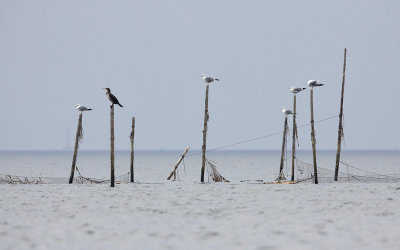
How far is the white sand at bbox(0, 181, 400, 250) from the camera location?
14656mm

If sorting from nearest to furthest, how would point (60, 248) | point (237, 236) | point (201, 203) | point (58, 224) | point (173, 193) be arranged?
point (60, 248) < point (237, 236) < point (58, 224) < point (201, 203) < point (173, 193)

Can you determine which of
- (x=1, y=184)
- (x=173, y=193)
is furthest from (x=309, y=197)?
(x=1, y=184)

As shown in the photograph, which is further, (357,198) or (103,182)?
(103,182)

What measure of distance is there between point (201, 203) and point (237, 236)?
8.41 meters

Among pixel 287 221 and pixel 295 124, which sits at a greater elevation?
pixel 295 124

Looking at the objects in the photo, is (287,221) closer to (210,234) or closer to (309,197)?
(210,234)

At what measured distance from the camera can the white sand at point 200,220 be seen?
14.7 m

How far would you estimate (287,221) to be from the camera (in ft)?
59.8

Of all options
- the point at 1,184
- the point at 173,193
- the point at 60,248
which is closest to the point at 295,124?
the point at 173,193

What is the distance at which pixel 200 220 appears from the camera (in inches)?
736

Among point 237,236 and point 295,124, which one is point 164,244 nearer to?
point 237,236

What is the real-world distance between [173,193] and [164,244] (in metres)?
14.8

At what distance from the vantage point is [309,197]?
85.3 ft

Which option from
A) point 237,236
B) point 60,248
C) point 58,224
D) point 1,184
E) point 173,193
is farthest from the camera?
point 1,184
